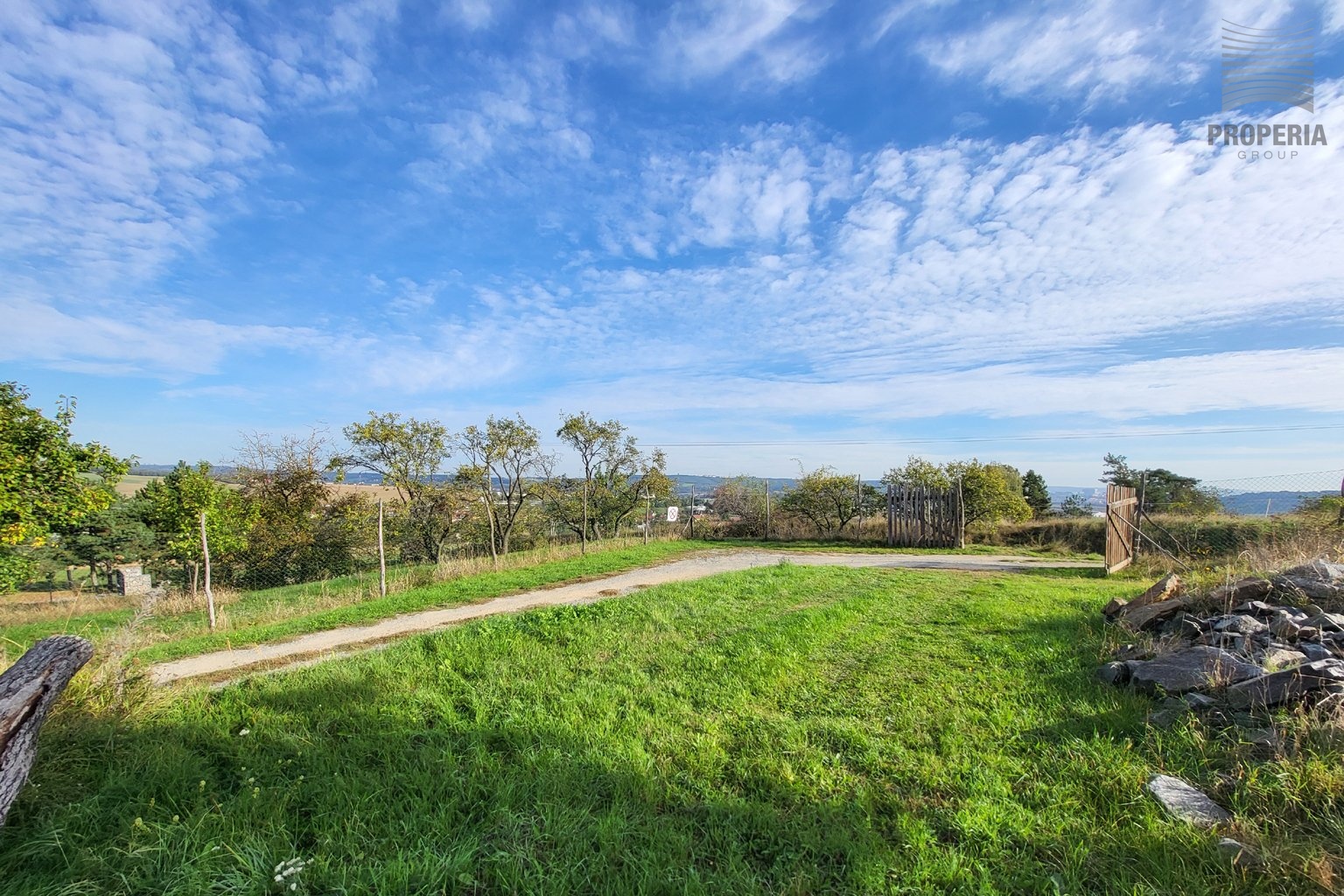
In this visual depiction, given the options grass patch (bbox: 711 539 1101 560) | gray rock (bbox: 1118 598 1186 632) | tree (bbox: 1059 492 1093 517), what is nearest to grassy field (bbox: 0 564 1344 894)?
gray rock (bbox: 1118 598 1186 632)

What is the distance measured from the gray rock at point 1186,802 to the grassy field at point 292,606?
688 centimetres

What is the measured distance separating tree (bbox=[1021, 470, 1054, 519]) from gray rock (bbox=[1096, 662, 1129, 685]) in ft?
64.3

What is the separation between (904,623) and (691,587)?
10.8ft

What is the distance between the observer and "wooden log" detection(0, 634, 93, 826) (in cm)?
235

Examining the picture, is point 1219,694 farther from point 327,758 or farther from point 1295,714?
point 327,758

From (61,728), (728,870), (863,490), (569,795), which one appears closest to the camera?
(728,870)

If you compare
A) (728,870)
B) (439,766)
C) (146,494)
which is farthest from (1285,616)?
(146,494)

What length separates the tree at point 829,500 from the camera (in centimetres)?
1916

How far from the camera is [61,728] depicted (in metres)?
3.07

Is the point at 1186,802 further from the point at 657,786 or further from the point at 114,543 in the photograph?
the point at 114,543

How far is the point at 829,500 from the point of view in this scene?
19516mm

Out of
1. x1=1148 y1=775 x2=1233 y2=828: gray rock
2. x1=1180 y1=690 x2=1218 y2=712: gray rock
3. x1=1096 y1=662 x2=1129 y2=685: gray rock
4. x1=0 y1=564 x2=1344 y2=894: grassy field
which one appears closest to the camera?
x1=0 y1=564 x2=1344 y2=894: grassy field

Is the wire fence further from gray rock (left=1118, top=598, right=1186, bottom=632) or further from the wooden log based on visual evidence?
the wooden log

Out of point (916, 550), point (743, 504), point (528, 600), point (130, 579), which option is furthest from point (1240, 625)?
point (130, 579)
